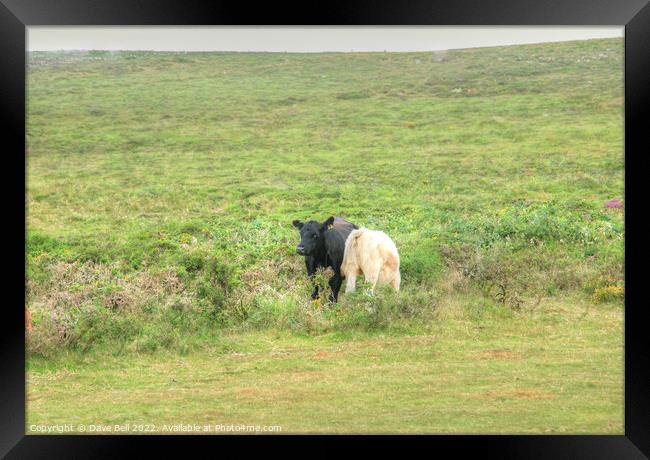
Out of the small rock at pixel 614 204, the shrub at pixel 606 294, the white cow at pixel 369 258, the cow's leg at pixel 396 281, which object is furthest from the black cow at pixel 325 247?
the small rock at pixel 614 204

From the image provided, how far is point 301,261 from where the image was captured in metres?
13.6

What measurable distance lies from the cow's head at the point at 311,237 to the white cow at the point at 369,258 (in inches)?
17.0

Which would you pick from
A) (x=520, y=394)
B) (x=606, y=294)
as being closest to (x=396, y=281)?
(x=520, y=394)

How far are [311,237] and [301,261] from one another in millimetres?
1122

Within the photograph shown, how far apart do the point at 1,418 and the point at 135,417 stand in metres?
2.05

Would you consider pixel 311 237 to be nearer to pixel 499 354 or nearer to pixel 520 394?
pixel 499 354

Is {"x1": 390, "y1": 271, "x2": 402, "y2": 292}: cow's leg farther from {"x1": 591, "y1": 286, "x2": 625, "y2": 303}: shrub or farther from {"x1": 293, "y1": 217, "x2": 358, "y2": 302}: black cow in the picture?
{"x1": 591, "y1": 286, "x2": 625, "y2": 303}: shrub

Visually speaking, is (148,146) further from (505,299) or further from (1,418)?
(1,418)

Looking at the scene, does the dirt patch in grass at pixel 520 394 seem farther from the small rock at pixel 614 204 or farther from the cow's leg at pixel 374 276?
the small rock at pixel 614 204

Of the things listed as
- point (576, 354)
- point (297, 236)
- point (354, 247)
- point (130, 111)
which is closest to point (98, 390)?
point (354, 247)

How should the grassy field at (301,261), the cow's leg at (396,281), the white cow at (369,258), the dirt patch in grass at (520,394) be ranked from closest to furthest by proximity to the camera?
the grassy field at (301,261)
the dirt patch in grass at (520,394)
the white cow at (369,258)
the cow's leg at (396,281)

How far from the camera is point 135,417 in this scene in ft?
31.1

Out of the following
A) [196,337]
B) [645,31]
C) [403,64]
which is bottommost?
[196,337]

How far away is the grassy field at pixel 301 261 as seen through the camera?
9.96 meters
